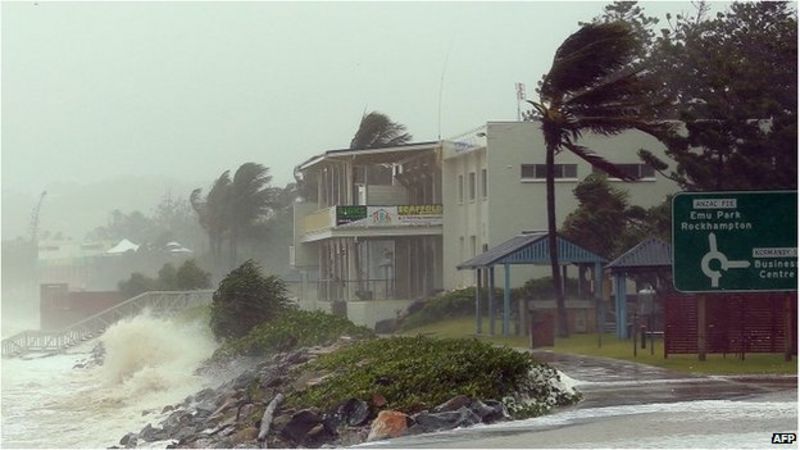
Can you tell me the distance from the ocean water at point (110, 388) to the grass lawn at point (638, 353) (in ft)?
19.3

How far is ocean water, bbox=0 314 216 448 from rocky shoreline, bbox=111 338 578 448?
8.08ft

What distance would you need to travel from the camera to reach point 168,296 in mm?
55062

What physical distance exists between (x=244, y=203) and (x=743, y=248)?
39.1 m

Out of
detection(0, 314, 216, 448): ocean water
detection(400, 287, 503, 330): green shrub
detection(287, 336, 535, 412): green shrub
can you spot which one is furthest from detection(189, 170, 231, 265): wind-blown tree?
detection(287, 336, 535, 412): green shrub

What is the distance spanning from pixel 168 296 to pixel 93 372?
21.9 feet

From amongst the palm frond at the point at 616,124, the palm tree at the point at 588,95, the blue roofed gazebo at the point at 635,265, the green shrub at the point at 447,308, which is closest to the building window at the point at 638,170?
the palm tree at the point at 588,95

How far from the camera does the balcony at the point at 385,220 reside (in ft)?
149

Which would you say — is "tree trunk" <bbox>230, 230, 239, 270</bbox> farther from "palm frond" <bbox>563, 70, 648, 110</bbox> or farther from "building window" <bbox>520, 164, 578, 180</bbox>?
"palm frond" <bbox>563, 70, 648, 110</bbox>

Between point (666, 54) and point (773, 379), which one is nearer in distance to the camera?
point (773, 379)

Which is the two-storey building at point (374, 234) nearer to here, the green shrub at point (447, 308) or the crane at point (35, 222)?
the green shrub at point (447, 308)

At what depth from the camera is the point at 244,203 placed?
5562 centimetres

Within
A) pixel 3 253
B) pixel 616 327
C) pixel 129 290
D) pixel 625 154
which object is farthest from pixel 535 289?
pixel 3 253

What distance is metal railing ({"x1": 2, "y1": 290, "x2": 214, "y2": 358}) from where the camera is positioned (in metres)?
53.2

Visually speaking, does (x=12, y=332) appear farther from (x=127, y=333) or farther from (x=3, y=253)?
(x=127, y=333)
